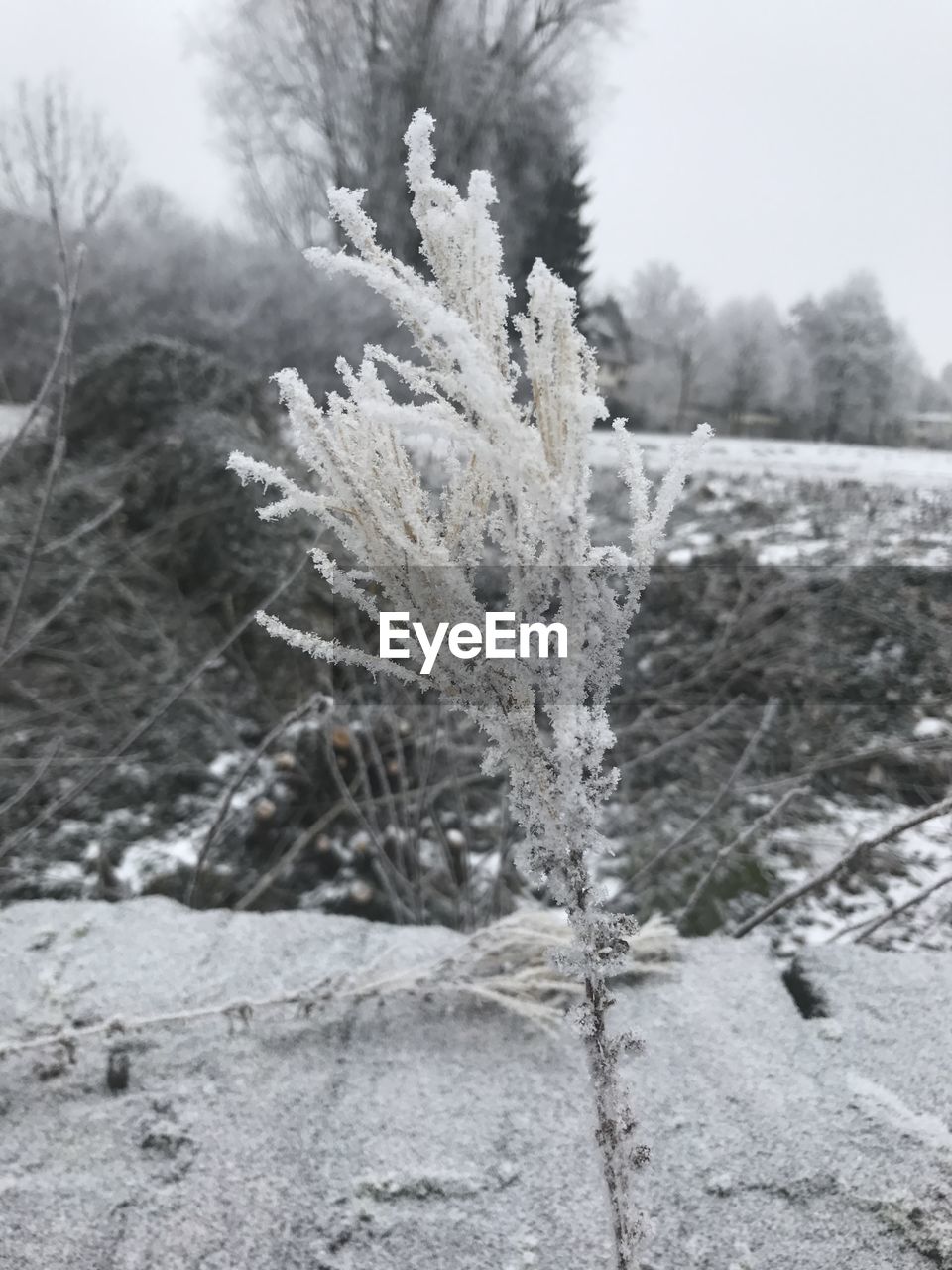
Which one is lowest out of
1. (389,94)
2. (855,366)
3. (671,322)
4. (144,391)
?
(144,391)

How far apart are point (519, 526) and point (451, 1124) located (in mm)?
480

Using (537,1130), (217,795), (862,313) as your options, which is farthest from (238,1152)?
(862,313)

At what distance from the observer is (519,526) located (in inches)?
16.3

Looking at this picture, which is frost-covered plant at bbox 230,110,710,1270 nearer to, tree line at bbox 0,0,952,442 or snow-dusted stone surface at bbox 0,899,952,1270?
snow-dusted stone surface at bbox 0,899,952,1270

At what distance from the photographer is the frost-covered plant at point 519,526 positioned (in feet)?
1.30

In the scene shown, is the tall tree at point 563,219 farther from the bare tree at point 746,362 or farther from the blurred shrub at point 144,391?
the blurred shrub at point 144,391

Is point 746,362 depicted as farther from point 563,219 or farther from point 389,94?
point 389,94

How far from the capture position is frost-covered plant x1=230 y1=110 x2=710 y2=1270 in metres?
0.40

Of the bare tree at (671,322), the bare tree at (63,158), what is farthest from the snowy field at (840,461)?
the bare tree at (63,158)

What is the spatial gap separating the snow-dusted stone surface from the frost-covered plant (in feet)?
0.56

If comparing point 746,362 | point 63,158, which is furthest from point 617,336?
point 63,158

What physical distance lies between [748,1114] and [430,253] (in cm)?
63

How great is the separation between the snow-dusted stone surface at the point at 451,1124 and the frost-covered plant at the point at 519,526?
170mm

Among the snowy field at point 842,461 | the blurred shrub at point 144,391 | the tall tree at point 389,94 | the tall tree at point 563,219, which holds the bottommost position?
the snowy field at point 842,461
